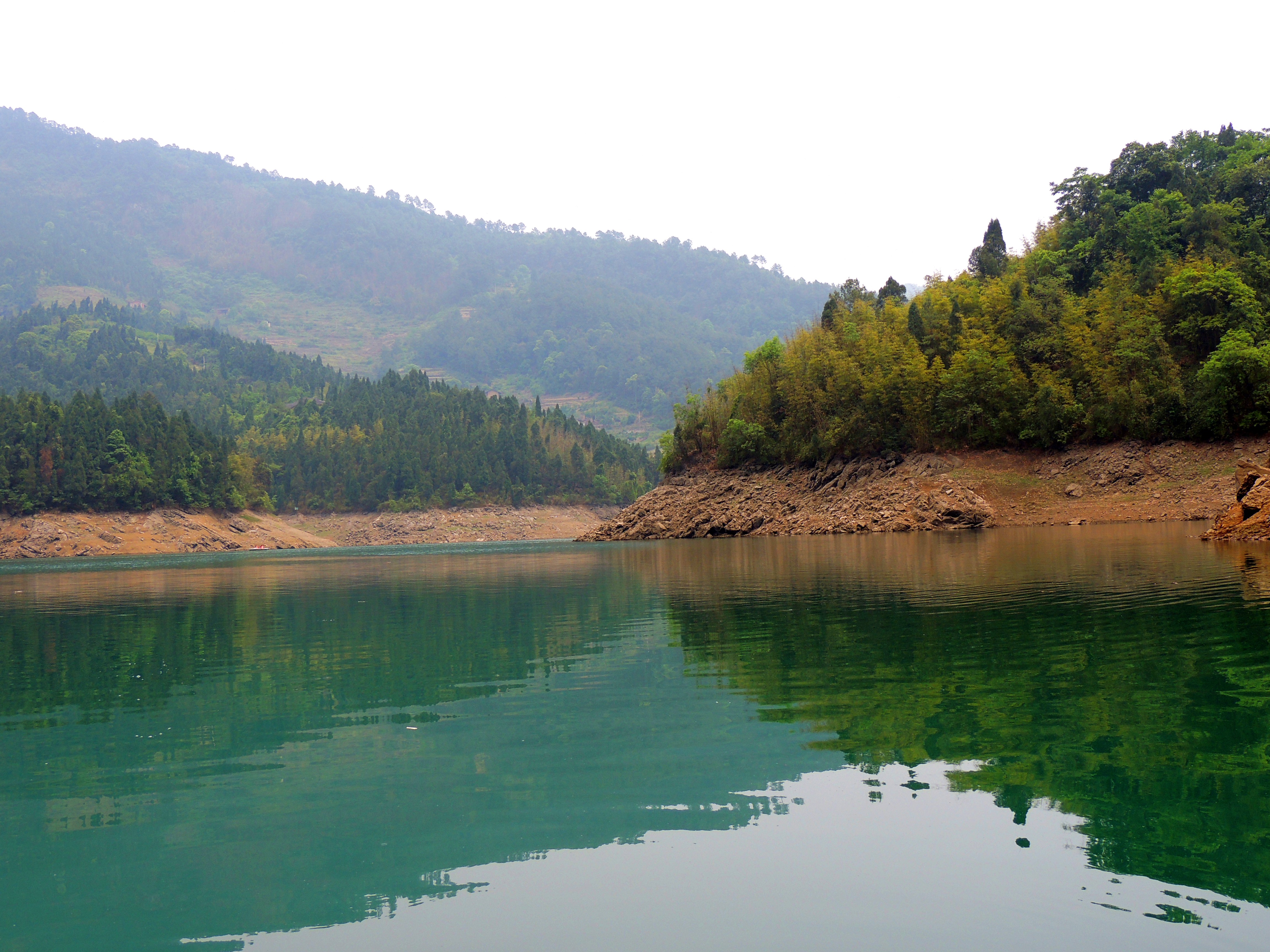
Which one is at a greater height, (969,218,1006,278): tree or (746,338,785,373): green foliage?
(969,218,1006,278): tree

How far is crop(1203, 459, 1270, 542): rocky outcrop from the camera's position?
34219 millimetres

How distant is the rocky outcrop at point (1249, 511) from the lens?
34.2 meters

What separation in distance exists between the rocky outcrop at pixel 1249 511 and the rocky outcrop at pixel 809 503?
1187 inches

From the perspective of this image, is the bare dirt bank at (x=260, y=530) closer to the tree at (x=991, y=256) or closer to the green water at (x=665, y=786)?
the tree at (x=991, y=256)

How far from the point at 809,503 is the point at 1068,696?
7082cm

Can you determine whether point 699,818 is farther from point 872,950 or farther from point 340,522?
point 340,522

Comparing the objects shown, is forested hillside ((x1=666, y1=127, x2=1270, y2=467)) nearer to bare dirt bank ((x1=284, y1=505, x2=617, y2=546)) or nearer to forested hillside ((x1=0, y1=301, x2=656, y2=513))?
bare dirt bank ((x1=284, y1=505, x2=617, y2=546))

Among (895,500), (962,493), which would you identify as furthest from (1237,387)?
(895,500)

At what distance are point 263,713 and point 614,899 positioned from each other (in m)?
8.20

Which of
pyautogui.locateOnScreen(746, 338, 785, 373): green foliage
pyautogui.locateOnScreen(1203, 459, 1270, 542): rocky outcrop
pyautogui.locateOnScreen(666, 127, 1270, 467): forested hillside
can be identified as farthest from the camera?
pyautogui.locateOnScreen(746, 338, 785, 373): green foliage

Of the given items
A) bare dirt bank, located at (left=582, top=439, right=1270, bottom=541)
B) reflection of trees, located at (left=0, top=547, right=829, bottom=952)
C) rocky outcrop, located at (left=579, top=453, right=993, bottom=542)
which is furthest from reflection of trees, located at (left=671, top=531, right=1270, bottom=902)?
rocky outcrop, located at (left=579, top=453, right=993, bottom=542)

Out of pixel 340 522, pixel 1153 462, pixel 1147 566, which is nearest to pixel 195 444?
pixel 340 522

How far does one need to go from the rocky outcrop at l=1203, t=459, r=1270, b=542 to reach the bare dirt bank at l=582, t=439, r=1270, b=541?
22.5m

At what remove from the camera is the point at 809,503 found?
81188 millimetres
